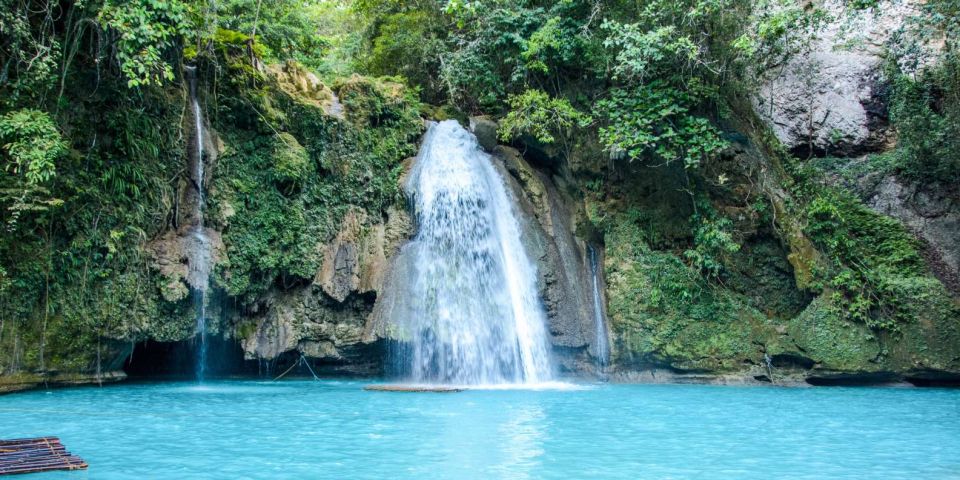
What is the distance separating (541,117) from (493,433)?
8.37m

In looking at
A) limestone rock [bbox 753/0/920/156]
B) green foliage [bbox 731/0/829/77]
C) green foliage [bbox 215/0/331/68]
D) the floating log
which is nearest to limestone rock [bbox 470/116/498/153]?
green foliage [bbox 215/0/331/68]

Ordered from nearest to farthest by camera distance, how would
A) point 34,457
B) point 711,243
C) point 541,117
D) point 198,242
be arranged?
point 34,457 < point 198,242 < point 711,243 < point 541,117

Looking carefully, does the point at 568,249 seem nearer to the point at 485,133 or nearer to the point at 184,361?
the point at 485,133

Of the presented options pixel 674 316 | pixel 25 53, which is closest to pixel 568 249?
pixel 674 316

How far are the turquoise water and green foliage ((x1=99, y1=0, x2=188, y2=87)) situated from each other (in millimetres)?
4655

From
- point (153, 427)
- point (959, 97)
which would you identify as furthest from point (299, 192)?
point (959, 97)

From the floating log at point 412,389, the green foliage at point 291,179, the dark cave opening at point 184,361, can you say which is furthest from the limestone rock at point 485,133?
Result: the dark cave opening at point 184,361

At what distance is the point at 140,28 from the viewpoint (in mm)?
9117

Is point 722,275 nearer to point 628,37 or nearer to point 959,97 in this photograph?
point 628,37

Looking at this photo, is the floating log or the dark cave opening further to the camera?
the dark cave opening

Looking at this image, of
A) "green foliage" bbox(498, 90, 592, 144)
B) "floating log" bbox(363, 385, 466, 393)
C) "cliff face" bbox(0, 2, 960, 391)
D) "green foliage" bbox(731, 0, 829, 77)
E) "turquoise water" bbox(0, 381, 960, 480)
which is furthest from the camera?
"green foliage" bbox(498, 90, 592, 144)

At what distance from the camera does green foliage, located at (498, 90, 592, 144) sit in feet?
44.4

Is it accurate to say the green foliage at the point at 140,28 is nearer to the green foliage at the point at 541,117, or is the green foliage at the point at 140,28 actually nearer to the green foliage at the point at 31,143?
the green foliage at the point at 31,143

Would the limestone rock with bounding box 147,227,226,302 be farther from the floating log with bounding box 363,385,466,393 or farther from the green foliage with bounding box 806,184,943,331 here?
the green foliage with bounding box 806,184,943,331
